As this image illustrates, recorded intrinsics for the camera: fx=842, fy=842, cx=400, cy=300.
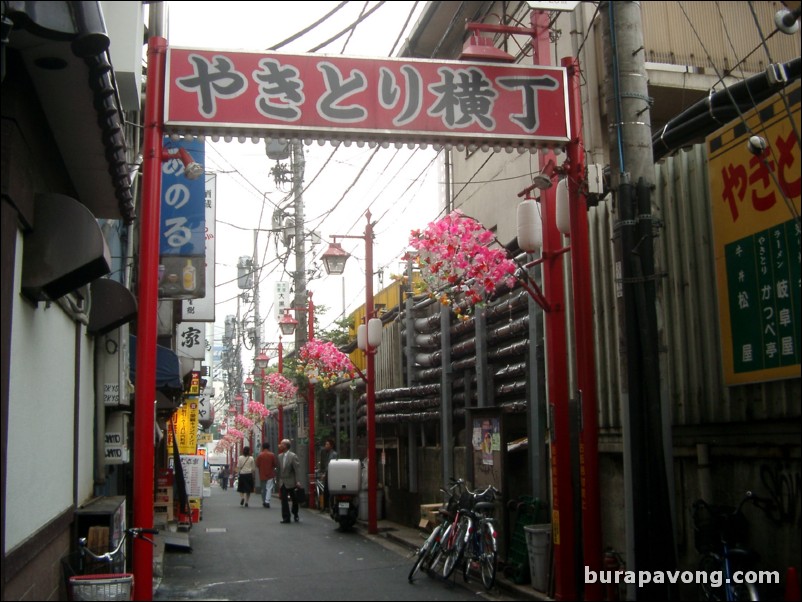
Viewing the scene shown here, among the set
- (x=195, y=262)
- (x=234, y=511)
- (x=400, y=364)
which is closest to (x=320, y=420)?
(x=234, y=511)

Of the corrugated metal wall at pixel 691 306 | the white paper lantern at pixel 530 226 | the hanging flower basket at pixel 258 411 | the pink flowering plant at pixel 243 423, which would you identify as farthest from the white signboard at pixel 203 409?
the corrugated metal wall at pixel 691 306

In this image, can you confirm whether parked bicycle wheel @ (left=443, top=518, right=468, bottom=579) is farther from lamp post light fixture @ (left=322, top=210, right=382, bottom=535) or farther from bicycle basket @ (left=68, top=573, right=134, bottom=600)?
lamp post light fixture @ (left=322, top=210, right=382, bottom=535)

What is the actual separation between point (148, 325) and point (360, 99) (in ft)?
10.6

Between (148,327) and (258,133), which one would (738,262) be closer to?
(258,133)

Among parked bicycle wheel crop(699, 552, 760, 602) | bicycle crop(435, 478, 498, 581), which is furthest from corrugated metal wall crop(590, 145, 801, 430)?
bicycle crop(435, 478, 498, 581)

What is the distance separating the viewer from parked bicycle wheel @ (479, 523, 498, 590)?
1069 centimetres

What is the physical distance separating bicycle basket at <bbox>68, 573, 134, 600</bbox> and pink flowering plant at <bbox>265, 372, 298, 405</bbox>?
2015cm

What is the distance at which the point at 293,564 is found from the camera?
13.4 m

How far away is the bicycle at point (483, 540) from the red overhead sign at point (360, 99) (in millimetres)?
4939

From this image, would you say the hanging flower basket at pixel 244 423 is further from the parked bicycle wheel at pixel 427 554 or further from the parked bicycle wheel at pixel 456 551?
the parked bicycle wheel at pixel 456 551

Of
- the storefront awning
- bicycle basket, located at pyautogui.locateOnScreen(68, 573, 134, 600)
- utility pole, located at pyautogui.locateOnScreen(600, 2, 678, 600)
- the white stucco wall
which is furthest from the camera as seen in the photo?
the storefront awning

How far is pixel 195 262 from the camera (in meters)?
13.2

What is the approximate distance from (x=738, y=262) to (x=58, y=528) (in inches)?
260

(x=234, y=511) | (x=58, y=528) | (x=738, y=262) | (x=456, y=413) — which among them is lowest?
(x=234, y=511)
